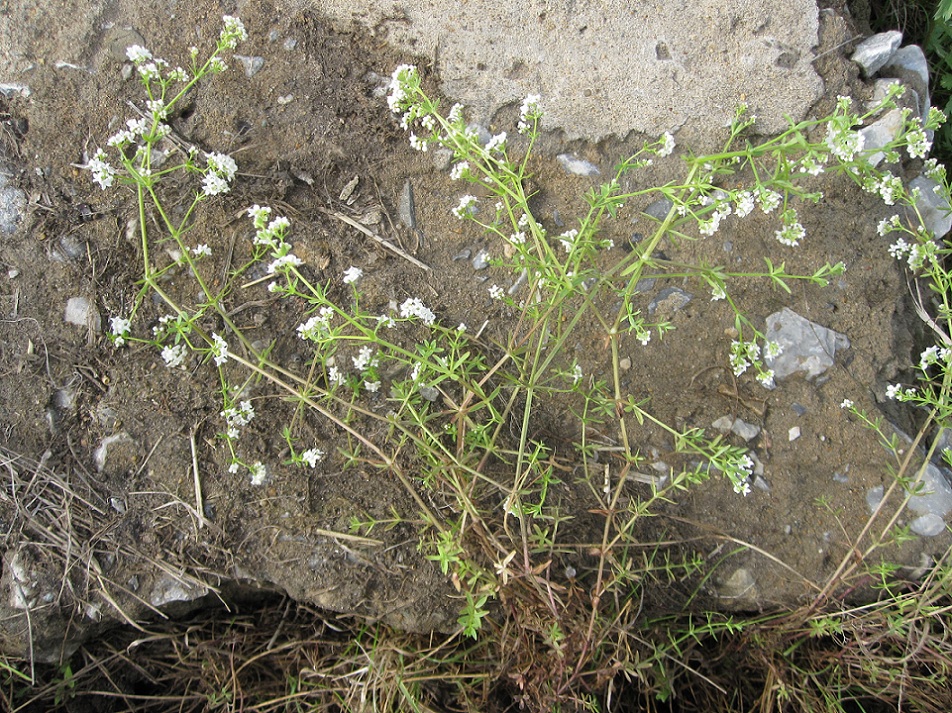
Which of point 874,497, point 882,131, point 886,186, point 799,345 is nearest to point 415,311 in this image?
point 799,345

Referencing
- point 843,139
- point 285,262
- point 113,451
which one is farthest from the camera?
point 113,451

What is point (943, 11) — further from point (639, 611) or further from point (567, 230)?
point (639, 611)

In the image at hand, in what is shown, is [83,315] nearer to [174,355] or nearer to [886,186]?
[174,355]

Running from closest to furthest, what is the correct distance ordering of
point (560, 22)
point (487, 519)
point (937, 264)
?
point (487, 519) < point (937, 264) < point (560, 22)

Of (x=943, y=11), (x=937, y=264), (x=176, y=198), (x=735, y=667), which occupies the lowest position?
(x=735, y=667)

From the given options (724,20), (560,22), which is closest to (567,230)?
(560,22)

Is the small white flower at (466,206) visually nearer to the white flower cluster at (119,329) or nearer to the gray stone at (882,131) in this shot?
the white flower cluster at (119,329)

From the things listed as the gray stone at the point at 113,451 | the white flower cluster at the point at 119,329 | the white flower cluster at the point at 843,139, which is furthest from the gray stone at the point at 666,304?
the gray stone at the point at 113,451
